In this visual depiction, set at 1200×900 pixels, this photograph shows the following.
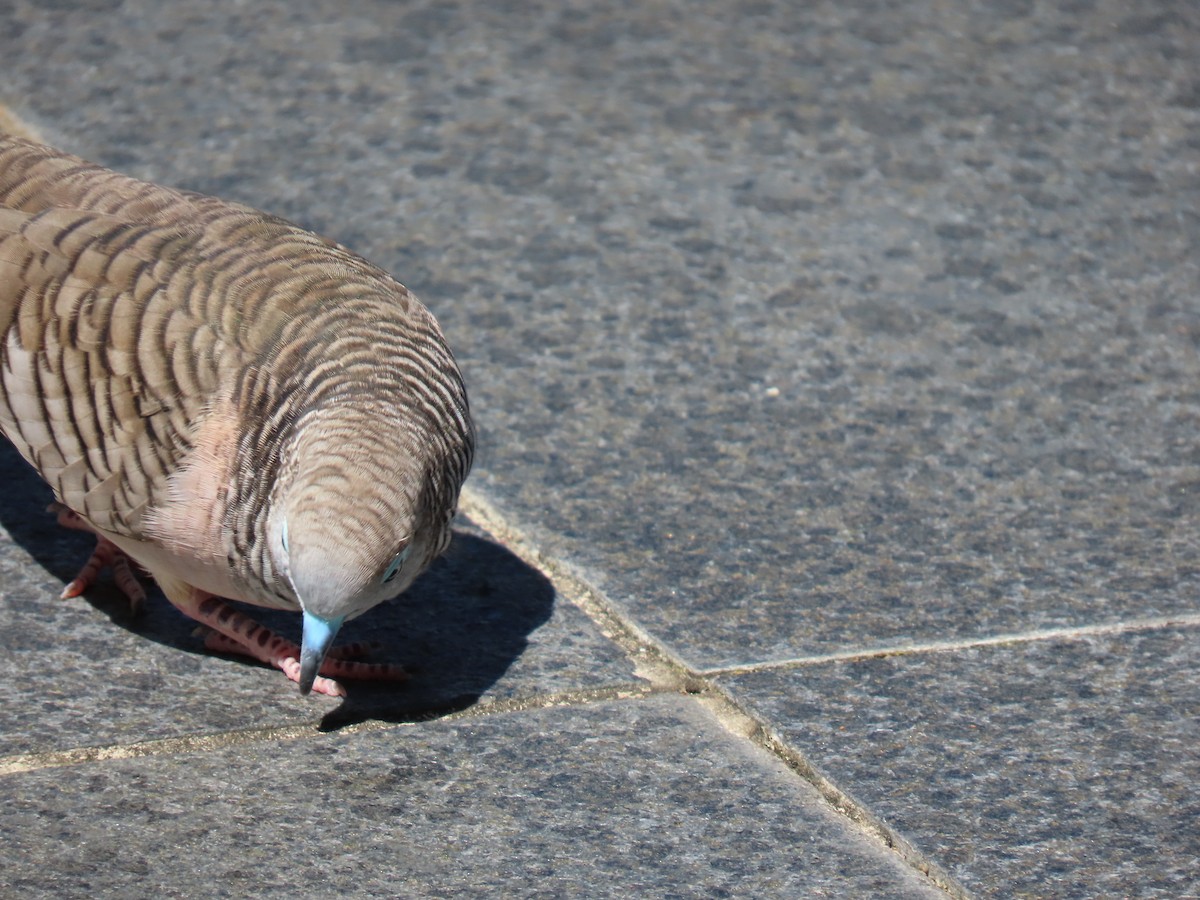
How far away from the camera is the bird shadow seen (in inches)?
142

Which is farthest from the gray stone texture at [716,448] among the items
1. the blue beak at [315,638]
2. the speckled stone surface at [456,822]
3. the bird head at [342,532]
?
the bird head at [342,532]

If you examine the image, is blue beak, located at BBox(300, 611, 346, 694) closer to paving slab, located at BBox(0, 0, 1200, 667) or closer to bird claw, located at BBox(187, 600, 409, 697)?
bird claw, located at BBox(187, 600, 409, 697)

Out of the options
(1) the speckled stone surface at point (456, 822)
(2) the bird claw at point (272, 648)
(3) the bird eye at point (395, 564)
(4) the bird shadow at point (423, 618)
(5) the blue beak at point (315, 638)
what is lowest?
(4) the bird shadow at point (423, 618)

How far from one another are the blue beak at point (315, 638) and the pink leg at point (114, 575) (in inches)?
33.7

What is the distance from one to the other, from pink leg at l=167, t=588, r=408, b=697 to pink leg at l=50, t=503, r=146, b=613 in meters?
0.14

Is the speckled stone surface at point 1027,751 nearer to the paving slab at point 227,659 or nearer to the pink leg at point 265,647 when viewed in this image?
the paving slab at point 227,659

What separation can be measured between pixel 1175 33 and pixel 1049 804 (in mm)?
4741

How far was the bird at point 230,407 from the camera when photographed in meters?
3.19

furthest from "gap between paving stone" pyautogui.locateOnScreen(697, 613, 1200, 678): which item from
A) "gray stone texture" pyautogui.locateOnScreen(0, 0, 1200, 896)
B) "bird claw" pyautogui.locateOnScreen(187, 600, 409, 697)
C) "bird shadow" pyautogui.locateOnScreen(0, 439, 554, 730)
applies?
"bird claw" pyautogui.locateOnScreen(187, 600, 409, 697)

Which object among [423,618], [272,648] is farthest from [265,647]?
[423,618]

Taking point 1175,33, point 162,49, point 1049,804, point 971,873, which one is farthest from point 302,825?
point 1175,33

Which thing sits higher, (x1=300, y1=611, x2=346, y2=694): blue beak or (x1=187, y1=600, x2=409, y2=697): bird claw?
(x1=300, y1=611, x2=346, y2=694): blue beak

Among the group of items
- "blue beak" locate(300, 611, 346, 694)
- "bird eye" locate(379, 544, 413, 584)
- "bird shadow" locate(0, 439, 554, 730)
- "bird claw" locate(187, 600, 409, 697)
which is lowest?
"bird shadow" locate(0, 439, 554, 730)

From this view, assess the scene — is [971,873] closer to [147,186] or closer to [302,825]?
[302,825]
